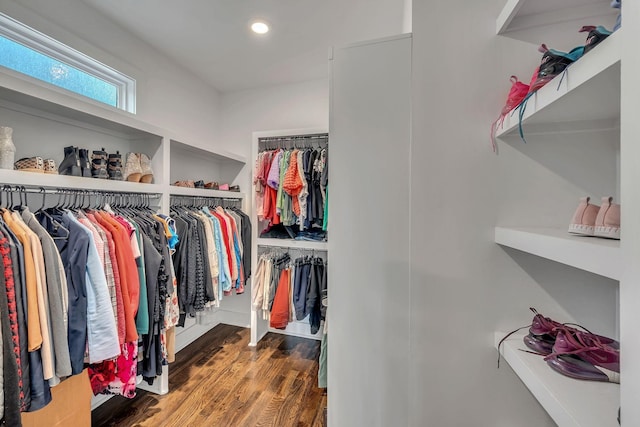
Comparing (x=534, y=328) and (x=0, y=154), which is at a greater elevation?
(x=0, y=154)

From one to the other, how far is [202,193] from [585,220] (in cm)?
227

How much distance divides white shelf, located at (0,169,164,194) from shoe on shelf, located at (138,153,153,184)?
10cm

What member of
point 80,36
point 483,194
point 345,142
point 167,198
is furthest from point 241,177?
point 483,194

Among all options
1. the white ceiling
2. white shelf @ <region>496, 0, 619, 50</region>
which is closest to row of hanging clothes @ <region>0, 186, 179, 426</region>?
the white ceiling

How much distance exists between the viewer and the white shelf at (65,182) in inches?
42.5

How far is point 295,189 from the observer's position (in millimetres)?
2205

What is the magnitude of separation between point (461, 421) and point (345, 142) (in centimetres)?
113

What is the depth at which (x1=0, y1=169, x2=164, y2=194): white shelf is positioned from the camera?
1.08 metres

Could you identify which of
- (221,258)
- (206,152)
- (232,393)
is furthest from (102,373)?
(206,152)

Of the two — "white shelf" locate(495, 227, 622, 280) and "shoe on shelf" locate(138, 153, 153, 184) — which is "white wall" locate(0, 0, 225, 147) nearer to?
"shoe on shelf" locate(138, 153, 153, 184)

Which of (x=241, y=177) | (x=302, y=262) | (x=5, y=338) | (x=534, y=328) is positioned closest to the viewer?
(x=534, y=328)

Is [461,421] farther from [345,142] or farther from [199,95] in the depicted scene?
[199,95]

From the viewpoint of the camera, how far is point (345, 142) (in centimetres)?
110
